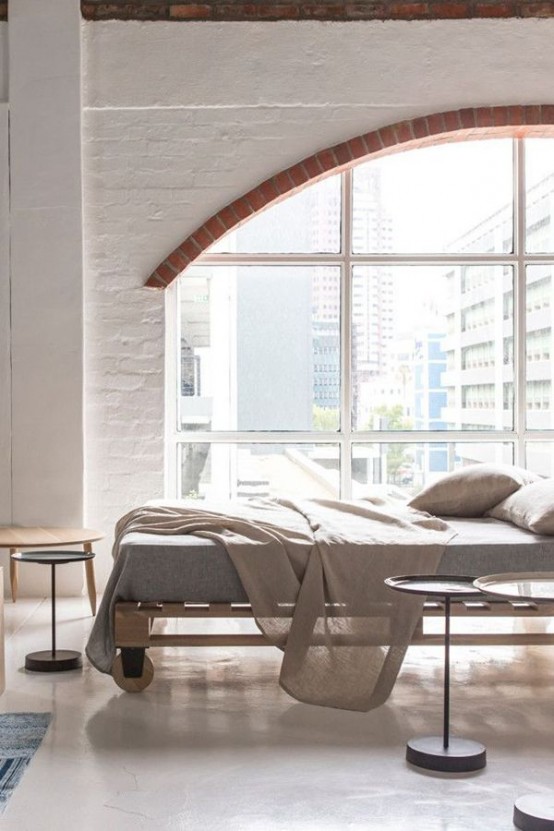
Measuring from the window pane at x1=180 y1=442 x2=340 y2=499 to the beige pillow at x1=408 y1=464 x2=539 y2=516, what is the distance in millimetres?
1607

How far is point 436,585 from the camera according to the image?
12.1 ft

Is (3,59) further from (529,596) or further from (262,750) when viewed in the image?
(529,596)

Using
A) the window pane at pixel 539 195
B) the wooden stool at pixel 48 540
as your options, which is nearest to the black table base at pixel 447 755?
the wooden stool at pixel 48 540

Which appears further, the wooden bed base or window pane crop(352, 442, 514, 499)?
window pane crop(352, 442, 514, 499)

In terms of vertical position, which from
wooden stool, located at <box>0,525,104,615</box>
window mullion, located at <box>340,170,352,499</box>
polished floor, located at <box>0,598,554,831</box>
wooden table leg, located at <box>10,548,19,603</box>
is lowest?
polished floor, located at <box>0,598,554,831</box>

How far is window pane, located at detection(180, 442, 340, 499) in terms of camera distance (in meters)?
7.20

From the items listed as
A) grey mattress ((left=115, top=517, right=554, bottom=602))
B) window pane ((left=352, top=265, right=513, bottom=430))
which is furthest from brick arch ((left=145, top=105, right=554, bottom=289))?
Result: grey mattress ((left=115, top=517, right=554, bottom=602))

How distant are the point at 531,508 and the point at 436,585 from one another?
4.34ft

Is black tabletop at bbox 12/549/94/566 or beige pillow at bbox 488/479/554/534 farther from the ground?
beige pillow at bbox 488/479/554/534

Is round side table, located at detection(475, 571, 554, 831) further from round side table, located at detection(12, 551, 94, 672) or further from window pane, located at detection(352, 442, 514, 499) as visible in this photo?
window pane, located at detection(352, 442, 514, 499)

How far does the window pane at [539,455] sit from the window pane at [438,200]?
1224 millimetres

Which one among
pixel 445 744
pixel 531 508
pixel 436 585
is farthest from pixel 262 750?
pixel 531 508

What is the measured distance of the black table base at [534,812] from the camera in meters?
2.88

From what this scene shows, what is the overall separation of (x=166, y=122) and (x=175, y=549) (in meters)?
3.34
